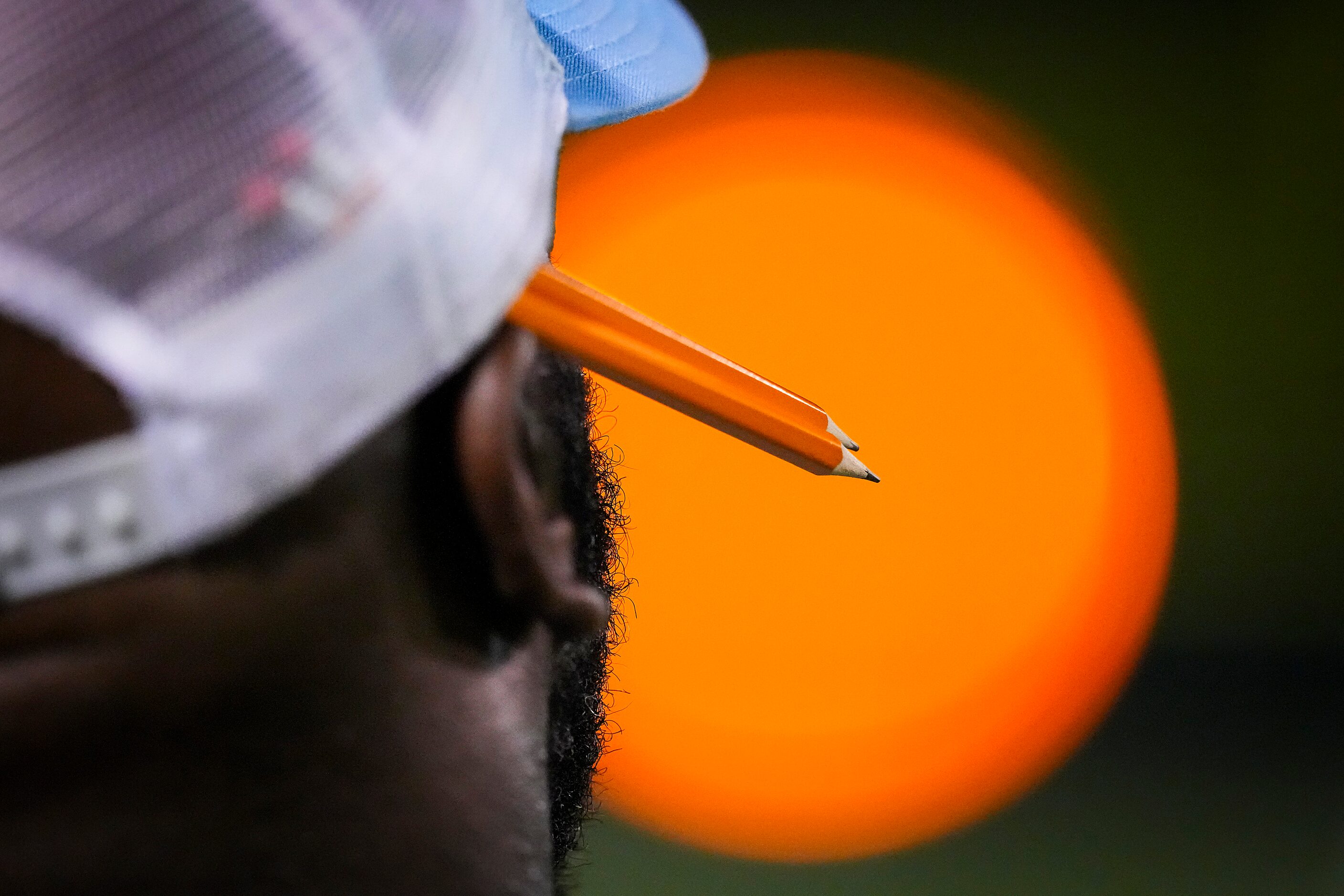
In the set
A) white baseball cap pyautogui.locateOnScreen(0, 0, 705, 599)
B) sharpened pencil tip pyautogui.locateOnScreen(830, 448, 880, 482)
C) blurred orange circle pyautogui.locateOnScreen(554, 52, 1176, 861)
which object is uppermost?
white baseball cap pyautogui.locateOnScreen(0, 0, 705, 599)

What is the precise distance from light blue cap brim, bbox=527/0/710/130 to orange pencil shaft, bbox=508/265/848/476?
230mm

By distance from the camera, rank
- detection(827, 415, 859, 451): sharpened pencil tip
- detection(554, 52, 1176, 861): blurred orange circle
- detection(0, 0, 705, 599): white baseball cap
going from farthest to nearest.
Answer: detection(554, 52, 1176, 861): blurred orange circle
detection(827, 415, 859, 451): sharpened pencil tip
detection(0, 0, 705, 599): white baseball cap

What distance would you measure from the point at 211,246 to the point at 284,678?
0.16m

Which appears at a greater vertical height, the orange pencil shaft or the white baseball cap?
the white baseball cap

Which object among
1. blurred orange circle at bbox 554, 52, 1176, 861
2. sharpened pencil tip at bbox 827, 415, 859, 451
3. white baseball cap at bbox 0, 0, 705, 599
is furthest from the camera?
blurred orange circle at bbox 554, 52, 1176, 861

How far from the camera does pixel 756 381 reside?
1.83ft

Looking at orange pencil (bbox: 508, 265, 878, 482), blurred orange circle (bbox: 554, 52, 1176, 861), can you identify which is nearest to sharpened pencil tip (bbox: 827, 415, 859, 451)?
orange pencil (bbox: 508, 265, 878, 482)

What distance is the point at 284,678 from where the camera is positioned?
0.44 meters

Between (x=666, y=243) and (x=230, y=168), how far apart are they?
7.59 feet

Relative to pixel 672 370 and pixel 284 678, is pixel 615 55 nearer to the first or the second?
pixel 672 370

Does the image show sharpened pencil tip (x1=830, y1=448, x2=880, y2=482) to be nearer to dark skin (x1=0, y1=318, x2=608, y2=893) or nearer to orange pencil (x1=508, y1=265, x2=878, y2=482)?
orange pencil (x1=508, y1=265, x2=878, y2=482)

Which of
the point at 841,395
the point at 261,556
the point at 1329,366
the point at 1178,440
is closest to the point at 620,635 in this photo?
the point at 261,556

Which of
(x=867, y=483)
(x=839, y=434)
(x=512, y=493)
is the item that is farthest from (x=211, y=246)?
(x=867, y=483)

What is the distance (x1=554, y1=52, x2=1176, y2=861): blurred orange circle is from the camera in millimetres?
2537
